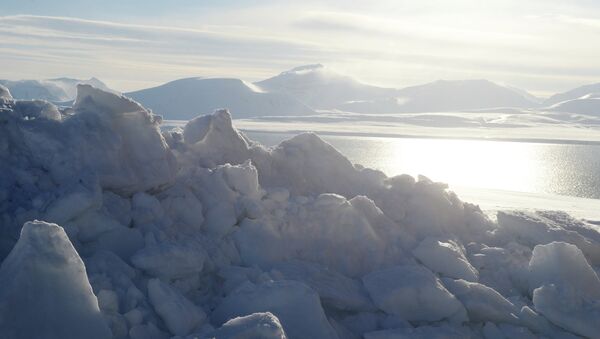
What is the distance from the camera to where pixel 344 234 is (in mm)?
6102

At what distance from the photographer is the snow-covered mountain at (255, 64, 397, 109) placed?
474 ft

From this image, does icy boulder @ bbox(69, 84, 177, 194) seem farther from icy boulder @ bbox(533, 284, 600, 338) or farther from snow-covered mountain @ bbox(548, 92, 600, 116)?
snow-covered mountain @ bbox(548, 92, 600, 116)

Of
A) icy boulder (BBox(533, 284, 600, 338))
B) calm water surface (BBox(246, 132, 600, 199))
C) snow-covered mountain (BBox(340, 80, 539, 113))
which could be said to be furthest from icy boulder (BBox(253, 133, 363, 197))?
snow-covered mountain (BBox(340, 80, 539, 113))

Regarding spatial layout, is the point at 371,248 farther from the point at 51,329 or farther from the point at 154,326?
the point at 51,329

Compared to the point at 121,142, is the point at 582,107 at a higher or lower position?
lower

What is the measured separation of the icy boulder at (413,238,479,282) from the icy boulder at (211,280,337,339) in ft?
5.39

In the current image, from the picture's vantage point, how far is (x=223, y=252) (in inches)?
214

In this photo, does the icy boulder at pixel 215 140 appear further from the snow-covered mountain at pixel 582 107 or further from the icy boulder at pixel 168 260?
the snow-covered mountain at pixel 582 107

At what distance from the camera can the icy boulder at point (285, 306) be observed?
15.1 feet

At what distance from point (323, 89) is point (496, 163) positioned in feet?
377

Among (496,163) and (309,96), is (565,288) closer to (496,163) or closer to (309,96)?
(496,163)

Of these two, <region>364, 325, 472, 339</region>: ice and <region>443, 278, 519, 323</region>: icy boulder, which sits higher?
<region>443, 278, 519, 323</region>: icy boulder

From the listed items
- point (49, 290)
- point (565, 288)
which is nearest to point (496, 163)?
point (565, 288)

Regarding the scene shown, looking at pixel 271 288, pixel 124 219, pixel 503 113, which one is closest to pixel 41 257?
pixel 124 219
